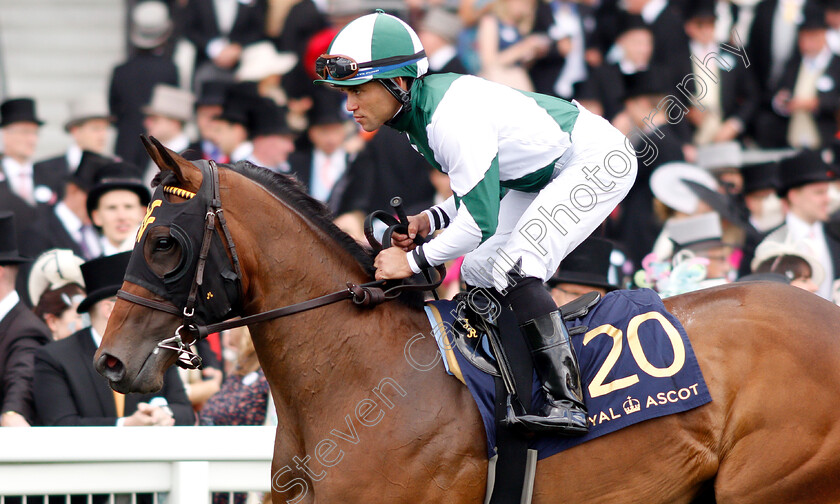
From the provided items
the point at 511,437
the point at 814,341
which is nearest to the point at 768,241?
the point at 814,341

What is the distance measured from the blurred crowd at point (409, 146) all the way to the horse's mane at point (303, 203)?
1787 mm

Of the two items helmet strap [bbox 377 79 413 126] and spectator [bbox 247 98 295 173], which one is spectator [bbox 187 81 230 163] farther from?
helmet strap [bbox 377 79 413 126]

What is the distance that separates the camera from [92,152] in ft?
27.6

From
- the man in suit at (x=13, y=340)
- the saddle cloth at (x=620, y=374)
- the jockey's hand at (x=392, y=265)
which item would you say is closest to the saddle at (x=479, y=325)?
the saddle cloth at (x=620, y=374)

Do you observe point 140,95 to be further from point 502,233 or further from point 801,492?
point 801,492

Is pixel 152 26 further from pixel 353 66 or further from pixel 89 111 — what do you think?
pixel 353 66

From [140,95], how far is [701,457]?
22.6ft

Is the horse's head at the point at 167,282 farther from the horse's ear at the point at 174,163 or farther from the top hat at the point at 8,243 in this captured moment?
the top hat at the point at 8,243

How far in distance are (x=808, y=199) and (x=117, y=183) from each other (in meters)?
5.43

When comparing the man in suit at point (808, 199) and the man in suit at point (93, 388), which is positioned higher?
the man in suit at point (93, 388)

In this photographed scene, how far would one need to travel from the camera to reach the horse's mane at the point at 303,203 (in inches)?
167

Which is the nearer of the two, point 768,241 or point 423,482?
point 423,482

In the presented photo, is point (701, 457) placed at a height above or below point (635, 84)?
above

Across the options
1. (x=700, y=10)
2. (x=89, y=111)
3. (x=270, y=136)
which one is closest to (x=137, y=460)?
(x=270, y=136)
